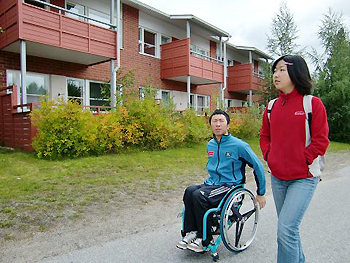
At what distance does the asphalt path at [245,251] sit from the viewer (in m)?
3.22

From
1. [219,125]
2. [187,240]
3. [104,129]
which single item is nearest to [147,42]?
[104,129]

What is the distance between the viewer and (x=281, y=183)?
2.66 metres

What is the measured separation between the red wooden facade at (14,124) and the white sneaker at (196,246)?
25.2 ft

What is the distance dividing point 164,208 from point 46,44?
838 cm

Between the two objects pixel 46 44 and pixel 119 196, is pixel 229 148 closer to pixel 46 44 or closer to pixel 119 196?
pixel 119 196

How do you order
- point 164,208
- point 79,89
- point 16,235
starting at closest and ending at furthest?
point 16,235 → point 164,208 → point 79,89

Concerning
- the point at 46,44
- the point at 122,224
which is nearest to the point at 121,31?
the point at 46,44

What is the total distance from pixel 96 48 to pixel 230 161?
10.4 m

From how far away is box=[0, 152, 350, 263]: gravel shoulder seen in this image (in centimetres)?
338

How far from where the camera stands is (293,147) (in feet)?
8.13

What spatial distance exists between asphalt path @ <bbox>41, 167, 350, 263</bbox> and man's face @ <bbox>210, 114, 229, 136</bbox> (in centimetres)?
132

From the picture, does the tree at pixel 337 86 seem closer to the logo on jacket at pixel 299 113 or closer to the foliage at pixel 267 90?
the foliage at pixel 267 90

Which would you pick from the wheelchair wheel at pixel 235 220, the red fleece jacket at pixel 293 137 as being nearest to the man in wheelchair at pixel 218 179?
the wheelchair wheel at pixel 235 220

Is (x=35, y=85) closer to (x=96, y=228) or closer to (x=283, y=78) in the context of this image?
(x=96, y=228)
